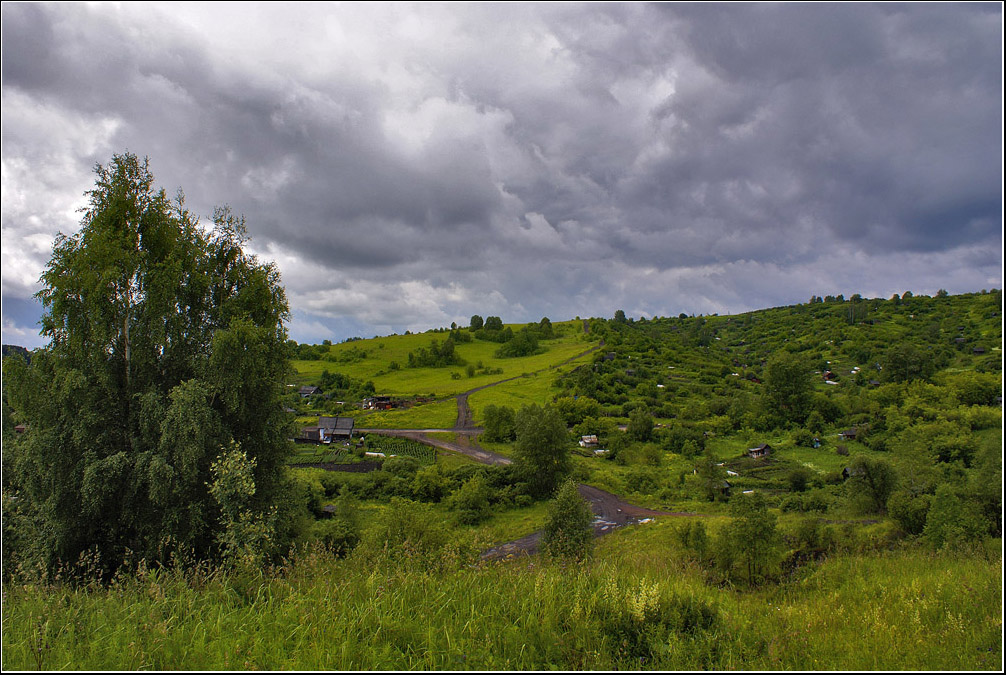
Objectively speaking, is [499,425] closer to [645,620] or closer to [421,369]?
[421,369]

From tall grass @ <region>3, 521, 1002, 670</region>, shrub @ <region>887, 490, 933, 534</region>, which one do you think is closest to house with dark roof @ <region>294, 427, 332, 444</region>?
shrub @ <region>887, 490, 933, 534</region>

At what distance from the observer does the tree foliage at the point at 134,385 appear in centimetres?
1166

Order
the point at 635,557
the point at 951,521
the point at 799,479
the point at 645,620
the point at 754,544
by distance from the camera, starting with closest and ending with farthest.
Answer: the point at 645,620, the point at 635,557, the point at 754,544, the point at 951,521, the point at 799,479

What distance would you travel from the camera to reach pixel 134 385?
12867 mm

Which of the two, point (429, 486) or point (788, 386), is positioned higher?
point (788, 386)

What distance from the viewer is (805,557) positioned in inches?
1017

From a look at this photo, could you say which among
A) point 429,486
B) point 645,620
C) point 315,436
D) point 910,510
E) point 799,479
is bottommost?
point 429,486

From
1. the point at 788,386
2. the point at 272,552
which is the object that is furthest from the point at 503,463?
the point at 788,386

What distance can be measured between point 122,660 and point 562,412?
87.4m

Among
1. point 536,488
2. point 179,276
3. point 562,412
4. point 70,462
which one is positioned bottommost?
point 536,488

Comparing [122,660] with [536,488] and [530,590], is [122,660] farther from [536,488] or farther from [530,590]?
[536,488]

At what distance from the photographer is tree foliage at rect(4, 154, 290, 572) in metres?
11.7

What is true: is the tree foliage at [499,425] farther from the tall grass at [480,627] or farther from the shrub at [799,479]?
the tall grass at [480,627]

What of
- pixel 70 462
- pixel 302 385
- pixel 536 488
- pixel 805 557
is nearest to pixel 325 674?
pixel 70 462
